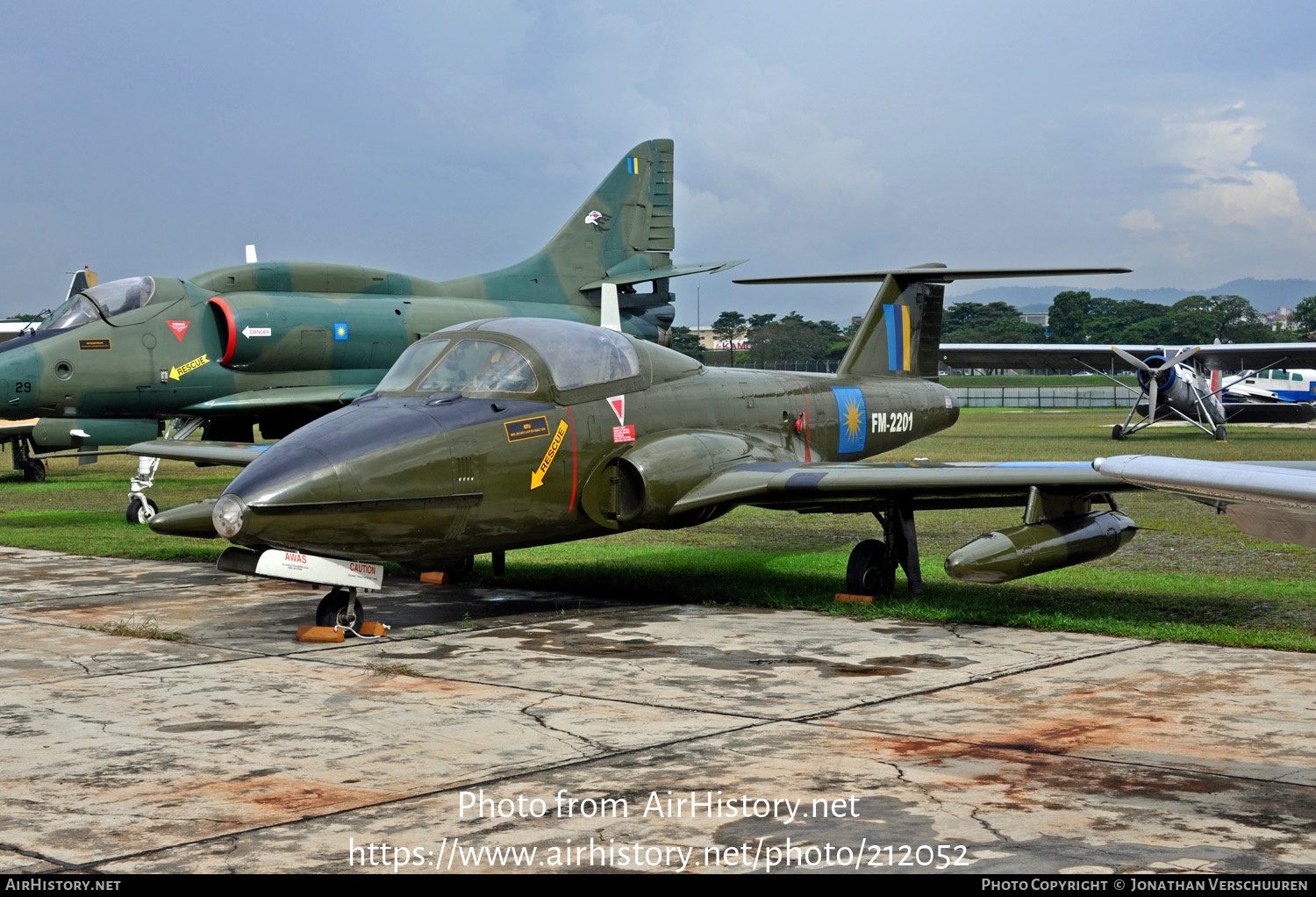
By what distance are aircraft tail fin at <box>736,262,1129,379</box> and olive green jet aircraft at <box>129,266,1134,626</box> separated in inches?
92.4

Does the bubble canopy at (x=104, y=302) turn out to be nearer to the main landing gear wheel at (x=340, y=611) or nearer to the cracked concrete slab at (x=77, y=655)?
the cracked concrete slab at (x=77, y=655)

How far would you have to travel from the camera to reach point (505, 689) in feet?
23.4

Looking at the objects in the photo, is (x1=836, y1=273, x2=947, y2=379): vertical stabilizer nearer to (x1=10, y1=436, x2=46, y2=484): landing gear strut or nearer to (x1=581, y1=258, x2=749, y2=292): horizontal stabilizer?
(x1=581, y1=258, x2=749, y2=292): horizontal stabilizer

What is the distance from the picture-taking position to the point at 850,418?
508 inches

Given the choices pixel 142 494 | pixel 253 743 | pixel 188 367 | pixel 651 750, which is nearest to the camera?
pixel 651 750

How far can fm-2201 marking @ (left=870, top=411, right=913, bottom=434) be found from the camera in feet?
43.6

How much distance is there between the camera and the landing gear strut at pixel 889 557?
34.6 ft

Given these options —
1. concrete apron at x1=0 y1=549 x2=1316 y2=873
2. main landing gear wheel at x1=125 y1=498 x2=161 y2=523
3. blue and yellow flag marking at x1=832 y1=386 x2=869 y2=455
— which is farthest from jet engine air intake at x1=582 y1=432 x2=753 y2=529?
main landing gear wheel at x1=125 y1=498 x2=161 y2=523

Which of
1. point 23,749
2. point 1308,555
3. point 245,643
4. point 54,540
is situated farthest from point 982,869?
point 54,540

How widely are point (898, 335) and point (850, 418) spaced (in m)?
1.73

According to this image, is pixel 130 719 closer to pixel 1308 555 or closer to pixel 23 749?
pixel 23 749

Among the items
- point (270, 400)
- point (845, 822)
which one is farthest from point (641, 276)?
point (845, 822)

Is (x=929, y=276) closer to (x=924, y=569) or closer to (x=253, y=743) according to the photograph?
(x=924, y=569)

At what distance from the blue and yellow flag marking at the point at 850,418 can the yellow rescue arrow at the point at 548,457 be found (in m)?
4.18
